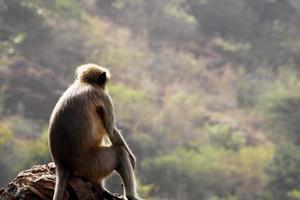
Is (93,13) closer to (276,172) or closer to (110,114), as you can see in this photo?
(276,172)

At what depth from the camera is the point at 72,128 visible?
5.86m

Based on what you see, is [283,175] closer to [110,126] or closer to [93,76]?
[93,76]

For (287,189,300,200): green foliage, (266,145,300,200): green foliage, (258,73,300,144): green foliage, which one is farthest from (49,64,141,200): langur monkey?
(258,73,300,144): green foliage

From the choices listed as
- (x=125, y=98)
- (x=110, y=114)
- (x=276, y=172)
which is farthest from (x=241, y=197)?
(x=110, y=114)

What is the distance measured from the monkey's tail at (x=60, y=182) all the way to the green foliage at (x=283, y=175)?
21528 mm

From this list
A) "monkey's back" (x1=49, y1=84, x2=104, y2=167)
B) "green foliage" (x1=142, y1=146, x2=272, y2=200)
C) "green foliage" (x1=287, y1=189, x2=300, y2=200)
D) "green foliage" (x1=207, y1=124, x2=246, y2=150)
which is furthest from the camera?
"green foliage" (x1=207, y1=124, x2=246, y2=150)

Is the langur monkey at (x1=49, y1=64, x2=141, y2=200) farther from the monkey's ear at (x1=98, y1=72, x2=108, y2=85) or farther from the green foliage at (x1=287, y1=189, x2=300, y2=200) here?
the green foliage at (x1=287, y1=189, x2=300, y2=200)

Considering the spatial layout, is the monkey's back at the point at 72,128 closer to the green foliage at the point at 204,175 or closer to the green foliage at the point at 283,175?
the green foliage at the point at 204,175

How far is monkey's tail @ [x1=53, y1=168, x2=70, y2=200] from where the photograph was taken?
5.62 metres

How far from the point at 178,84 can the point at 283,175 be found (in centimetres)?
1179

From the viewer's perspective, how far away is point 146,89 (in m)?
36.7

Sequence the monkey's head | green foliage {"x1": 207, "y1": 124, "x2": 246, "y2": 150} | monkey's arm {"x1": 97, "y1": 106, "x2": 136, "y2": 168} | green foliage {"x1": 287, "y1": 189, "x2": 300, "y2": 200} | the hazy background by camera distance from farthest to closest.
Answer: green foliage {"x1": 207, "y1": 124, "x2": 246, "y2": 150} < the hazy background < green foliage {"x1": 287, "y1": 189, "x2": 300, "y2": 200} < the monkey's head < monkey's arm {"x1": 97, "y1": 106, "x2": 136, "y2": 168}

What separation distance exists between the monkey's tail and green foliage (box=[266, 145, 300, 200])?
21528mm

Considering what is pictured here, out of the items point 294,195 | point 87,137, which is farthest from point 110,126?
point 294,195
